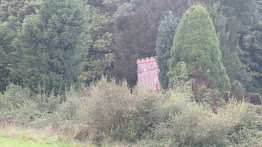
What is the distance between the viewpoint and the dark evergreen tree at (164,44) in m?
21.3

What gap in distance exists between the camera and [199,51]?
17.3 m

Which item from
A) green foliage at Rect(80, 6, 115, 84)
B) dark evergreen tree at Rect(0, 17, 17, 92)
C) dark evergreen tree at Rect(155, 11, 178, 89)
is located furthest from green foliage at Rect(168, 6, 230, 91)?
dark evergreen tree at Rect(0, 17, 17, 92)

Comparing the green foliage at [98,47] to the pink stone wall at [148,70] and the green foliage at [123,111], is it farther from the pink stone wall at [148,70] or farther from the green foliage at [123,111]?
the green foliage at [123,111]

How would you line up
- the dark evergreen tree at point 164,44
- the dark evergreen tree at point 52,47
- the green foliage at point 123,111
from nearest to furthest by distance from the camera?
the green foliage at point 123,111 → the dark evergreen tree at point 164,44 → the dark evergreen tree at point 52,47

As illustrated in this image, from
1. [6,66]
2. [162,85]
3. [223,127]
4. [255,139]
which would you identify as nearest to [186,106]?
[223,127]

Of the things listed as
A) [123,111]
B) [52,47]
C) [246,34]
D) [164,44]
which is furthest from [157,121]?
[246,34]

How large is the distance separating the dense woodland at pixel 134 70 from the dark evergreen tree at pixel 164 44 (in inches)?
2.7

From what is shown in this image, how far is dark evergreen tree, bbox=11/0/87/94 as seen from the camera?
853 inches

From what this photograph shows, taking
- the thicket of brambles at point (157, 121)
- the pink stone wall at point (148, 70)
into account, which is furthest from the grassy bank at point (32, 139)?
the pink stone wall at point (148, 70)

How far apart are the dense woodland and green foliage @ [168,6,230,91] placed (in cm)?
5

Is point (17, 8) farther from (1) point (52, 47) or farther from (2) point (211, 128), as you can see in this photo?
(2) point (211, 128)

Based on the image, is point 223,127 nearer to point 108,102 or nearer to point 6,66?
point 108,102

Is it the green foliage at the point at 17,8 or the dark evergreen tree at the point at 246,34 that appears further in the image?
the green foliage at the point at 17,8

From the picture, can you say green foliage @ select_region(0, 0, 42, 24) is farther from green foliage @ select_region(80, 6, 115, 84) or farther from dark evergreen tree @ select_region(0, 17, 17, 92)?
green foliage @ select_region(80, 6, 115, 84)
